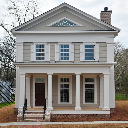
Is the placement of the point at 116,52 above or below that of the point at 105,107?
above

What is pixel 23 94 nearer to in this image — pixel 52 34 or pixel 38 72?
pixel 38 72

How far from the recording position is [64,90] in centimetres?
2019

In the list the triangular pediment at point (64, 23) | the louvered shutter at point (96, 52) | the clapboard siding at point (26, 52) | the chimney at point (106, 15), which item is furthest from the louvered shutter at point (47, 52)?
the chimney at point (106, 15)

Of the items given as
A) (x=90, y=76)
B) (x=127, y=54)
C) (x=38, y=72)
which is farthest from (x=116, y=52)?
(x=38, y=72)

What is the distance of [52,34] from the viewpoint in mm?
19391

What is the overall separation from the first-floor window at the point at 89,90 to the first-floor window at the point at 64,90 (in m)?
1.60

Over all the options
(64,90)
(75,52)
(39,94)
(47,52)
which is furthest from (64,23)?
(39,94)

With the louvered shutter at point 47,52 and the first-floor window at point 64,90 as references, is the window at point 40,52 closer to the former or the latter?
the louvered shutter at point 47,52

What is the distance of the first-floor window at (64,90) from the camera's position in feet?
66.0

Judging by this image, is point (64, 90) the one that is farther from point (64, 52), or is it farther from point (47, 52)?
point (47, 52)

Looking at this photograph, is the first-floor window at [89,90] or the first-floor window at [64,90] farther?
the first-floor window at [64,90]

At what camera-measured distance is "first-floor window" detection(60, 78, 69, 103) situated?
20.1m

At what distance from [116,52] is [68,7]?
28.7 meters

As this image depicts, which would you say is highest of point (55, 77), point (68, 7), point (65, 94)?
point (68, 7)
